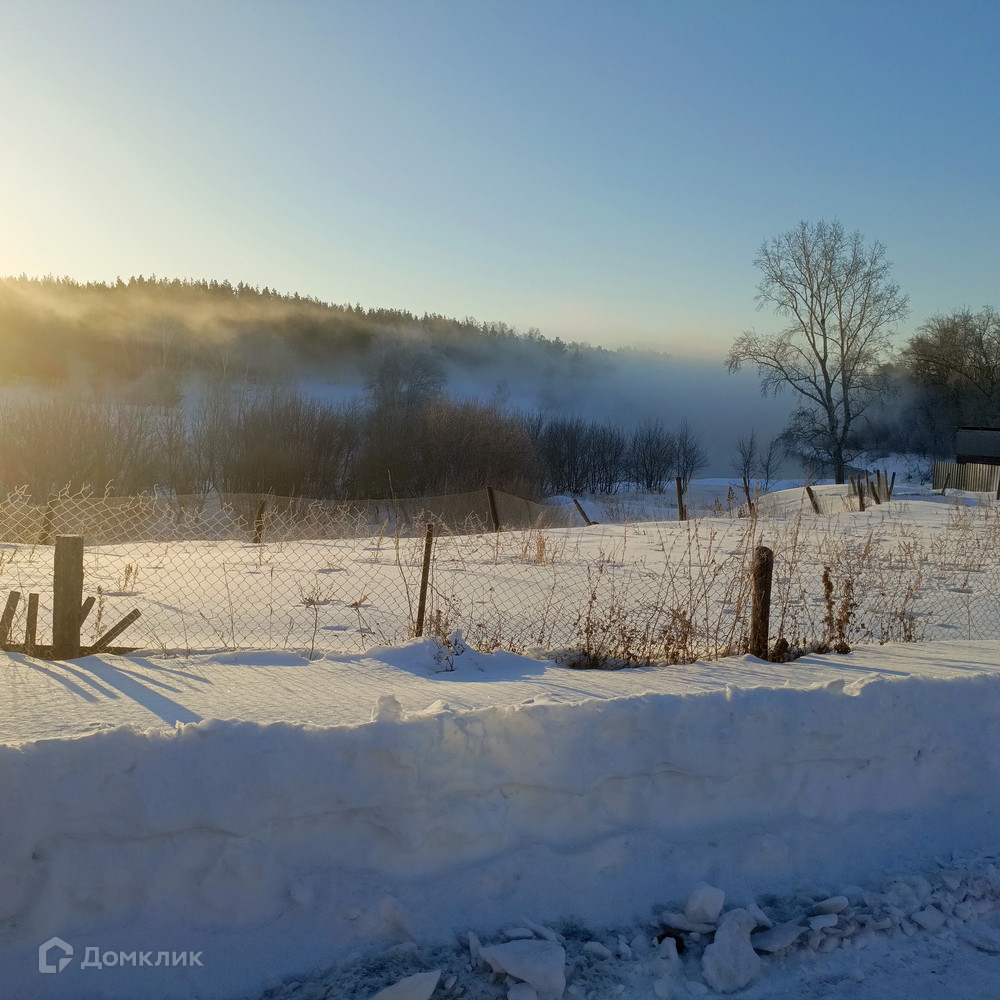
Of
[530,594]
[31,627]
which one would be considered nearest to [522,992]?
[31,627]

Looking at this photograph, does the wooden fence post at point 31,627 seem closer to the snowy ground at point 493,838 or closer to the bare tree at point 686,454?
the snowy ground at point 493,838

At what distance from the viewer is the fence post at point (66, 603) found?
180 inches

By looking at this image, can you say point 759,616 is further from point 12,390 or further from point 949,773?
point 12,390

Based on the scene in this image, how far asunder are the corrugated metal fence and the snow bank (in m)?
28.0

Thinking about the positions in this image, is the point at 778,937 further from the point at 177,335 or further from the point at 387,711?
the point at 177,335

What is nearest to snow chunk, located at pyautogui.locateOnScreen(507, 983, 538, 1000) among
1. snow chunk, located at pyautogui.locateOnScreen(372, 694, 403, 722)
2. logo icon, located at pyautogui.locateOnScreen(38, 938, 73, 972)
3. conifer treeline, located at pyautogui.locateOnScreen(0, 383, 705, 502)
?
snow chunk, located at pyautogui.locateOnScreen(372, 694, 403, 722)

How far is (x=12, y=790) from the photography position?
9.45 ft

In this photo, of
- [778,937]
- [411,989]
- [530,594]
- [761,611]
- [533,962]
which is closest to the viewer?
[411,989]

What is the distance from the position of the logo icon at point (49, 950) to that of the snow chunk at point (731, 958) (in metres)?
2.27

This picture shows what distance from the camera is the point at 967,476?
103 ft

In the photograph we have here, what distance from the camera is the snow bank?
285cm

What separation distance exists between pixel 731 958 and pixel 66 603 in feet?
13.0

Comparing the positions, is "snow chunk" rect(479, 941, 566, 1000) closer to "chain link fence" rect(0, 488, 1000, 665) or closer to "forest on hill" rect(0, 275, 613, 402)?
"chain link fence" rect(0, 488, 1000, 665)

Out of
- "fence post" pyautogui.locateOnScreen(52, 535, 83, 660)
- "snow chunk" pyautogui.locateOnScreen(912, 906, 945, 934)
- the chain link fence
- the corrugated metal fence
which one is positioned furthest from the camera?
the corrugated metal fence
